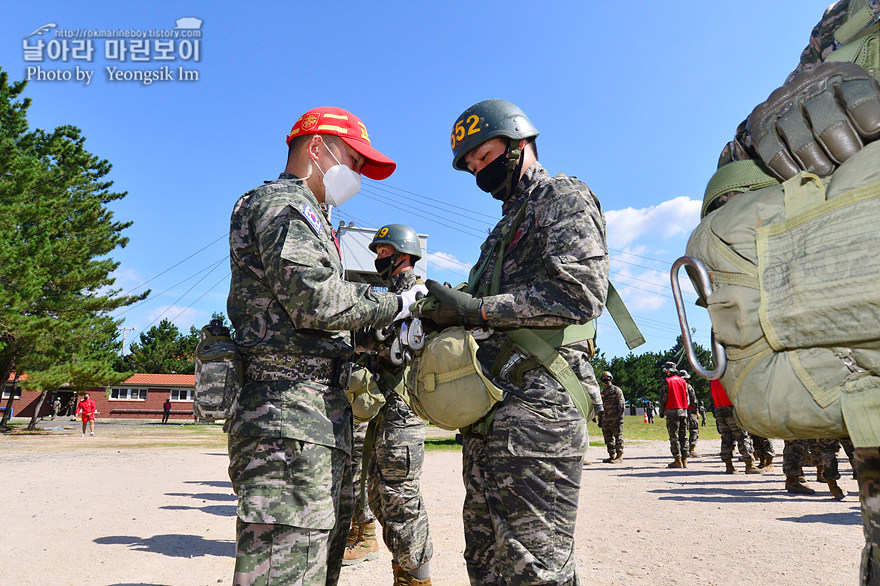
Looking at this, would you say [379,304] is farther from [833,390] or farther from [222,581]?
[222,581]

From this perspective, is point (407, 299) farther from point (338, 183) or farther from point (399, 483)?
point (399, 483)

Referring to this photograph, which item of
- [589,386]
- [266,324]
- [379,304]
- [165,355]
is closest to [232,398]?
[266,324]

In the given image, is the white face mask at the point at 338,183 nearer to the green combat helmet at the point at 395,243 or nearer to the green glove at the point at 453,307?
the green glove at the point at 453,307

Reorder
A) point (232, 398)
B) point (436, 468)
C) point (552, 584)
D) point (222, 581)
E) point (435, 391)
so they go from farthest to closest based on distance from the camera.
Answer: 1. point (436, 468)
2. point (222, 581)
3. point (435, 391)
4. point (232, 398)
5. point (552, 584)

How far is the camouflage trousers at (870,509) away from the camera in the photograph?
1.58 m

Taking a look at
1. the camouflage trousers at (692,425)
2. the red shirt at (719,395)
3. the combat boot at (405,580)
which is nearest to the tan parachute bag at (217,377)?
the combat boot at (405,580)

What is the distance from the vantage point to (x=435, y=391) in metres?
2.76

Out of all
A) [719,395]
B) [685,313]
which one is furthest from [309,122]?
[719,395]

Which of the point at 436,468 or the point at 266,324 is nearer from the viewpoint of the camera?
the point at 266,324

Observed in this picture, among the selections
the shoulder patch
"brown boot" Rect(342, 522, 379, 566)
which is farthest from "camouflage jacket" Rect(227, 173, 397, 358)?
"brown boot" Rect(342, 522, 379, 566)

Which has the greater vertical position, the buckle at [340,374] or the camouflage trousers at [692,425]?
the buckle at [340,374]

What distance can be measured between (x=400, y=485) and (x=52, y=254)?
2721 cm

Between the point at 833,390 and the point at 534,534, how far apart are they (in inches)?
53.3

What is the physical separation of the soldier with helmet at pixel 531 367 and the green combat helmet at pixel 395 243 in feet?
7.86
